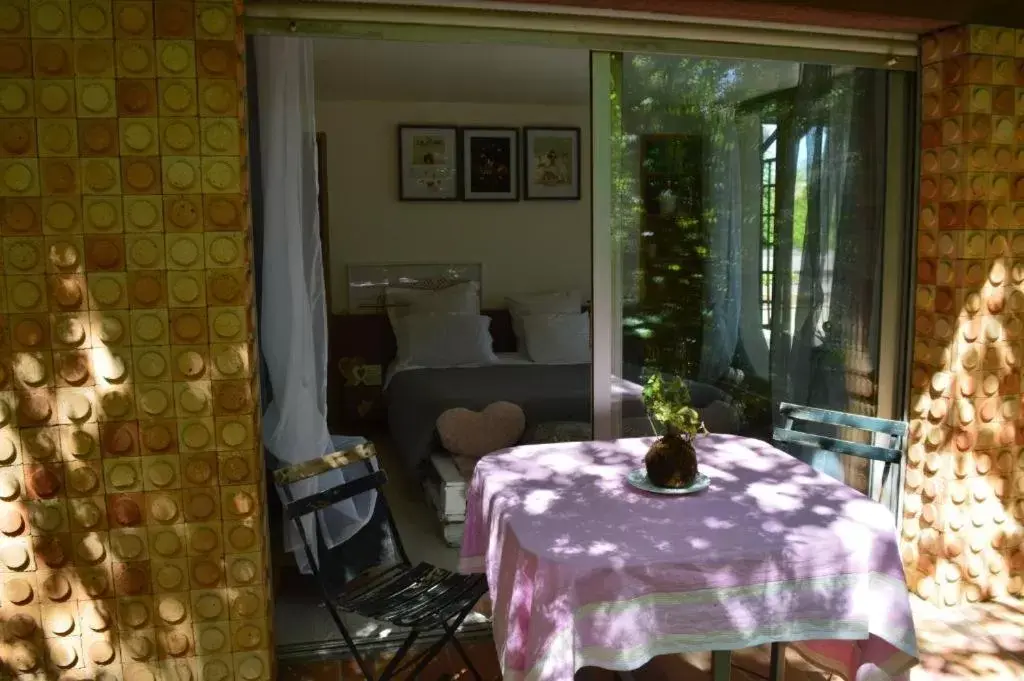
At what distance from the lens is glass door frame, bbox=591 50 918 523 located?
3.36 m

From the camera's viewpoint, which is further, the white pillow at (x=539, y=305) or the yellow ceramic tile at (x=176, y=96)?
the white pillow at (x=539, y=305)

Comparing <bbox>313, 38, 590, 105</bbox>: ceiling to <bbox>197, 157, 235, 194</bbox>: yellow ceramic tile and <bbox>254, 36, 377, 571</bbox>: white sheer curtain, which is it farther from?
<bbox>197, 157, 235, 194</bbox>: yellow ceramic tile

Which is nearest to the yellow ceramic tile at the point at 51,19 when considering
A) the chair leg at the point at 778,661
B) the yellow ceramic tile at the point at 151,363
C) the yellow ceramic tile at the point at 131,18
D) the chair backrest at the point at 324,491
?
the yellow ceramic tile at the point at 131,18

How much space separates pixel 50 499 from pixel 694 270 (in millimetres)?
2590

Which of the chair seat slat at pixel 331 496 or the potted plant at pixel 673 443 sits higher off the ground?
the potted plant at pixel 673 443

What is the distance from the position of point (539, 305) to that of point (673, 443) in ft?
14.3

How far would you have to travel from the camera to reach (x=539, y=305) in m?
6.90

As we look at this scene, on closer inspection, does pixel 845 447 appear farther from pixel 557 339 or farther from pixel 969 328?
pixel 557 339

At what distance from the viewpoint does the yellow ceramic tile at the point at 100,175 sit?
8.87ft

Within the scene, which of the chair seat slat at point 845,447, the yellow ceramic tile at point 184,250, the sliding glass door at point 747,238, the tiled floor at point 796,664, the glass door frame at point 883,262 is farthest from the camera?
the sliding glass door at point 747,238

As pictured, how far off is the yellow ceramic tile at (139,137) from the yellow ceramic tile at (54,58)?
22 centimetres

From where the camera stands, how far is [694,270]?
3674 mm

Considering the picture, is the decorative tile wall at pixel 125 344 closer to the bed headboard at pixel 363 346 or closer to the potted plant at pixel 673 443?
the potted plant at pixel 673 443

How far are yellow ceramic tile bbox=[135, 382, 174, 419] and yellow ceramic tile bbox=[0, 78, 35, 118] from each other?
36.1 inches
